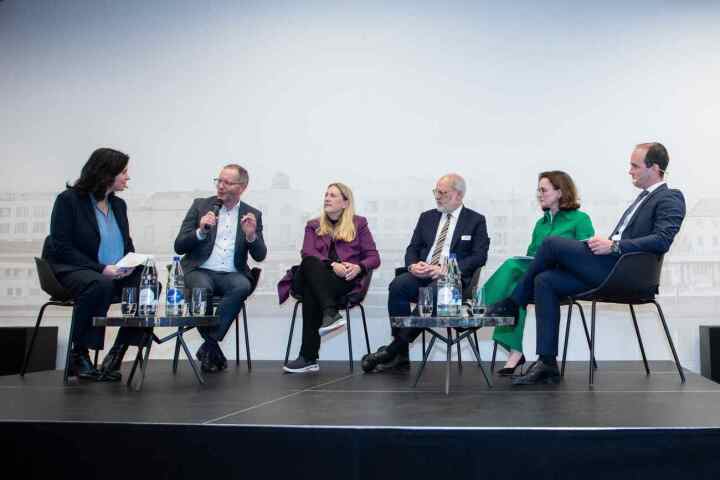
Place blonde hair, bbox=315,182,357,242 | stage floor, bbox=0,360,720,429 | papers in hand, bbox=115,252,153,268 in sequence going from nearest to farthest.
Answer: stage floor, bbox=0,360,720,429 < papers in hand, bbox=115,252,153,268 < blonde hair, bbox=315,182,357,242

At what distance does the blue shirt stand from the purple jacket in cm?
94

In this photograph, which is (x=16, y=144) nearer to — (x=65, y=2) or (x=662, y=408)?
(x=65, y=2)

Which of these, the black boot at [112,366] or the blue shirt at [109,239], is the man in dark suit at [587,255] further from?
the blue shirt at [109,239]

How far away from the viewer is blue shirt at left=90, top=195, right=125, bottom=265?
4117mm

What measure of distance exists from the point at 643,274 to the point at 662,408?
1.11 metres

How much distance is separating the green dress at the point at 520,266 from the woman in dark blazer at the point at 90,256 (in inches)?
75.6

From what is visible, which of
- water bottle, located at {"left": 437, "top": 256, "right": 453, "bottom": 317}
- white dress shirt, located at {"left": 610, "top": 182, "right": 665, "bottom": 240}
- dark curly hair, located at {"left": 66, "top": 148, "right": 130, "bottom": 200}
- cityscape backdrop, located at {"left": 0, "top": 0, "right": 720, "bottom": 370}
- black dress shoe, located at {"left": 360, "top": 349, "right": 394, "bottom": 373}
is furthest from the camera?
cityscape backdrop, located at {"left": 0, "top": 0, "right": 720, "bottom": 370}

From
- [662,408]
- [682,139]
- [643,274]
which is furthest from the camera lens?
[682,139]

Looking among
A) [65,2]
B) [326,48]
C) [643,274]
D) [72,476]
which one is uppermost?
[65,2]

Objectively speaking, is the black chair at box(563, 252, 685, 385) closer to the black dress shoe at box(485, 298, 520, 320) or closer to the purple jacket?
the black dress shoe at box(485, 298, 520, 320)

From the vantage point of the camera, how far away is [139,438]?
2.22 meters

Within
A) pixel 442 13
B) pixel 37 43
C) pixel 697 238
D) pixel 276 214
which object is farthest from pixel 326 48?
pixel 697 238

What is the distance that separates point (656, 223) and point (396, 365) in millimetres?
1558

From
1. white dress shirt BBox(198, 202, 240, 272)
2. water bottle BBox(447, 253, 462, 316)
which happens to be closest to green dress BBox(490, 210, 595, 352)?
water bottle BBox(447, 253, 462, 316)
